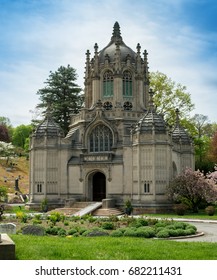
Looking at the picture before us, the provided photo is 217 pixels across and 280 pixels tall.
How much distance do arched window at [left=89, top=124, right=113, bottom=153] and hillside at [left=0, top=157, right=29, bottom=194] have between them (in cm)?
2556

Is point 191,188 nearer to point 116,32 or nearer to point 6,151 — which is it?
point 116,32

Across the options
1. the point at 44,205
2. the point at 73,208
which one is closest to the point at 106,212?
the point at 73,208

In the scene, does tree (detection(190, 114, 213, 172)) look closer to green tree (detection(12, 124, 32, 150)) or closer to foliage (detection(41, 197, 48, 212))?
foliage (detection(41, 197, 48, 212))

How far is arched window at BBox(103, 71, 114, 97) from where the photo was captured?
2076 inches

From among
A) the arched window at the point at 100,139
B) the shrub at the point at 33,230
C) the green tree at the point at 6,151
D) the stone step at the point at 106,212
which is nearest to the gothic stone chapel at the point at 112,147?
the arched window at the point at 100,139

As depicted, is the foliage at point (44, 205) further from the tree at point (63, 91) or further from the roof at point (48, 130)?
the tree at point (63, 91)

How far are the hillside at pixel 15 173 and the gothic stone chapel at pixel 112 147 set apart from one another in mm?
23802

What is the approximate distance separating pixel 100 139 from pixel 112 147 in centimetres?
206

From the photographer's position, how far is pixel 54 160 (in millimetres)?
47500

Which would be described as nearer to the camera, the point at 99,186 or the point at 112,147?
the point at 112,147

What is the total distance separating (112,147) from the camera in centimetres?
4684
